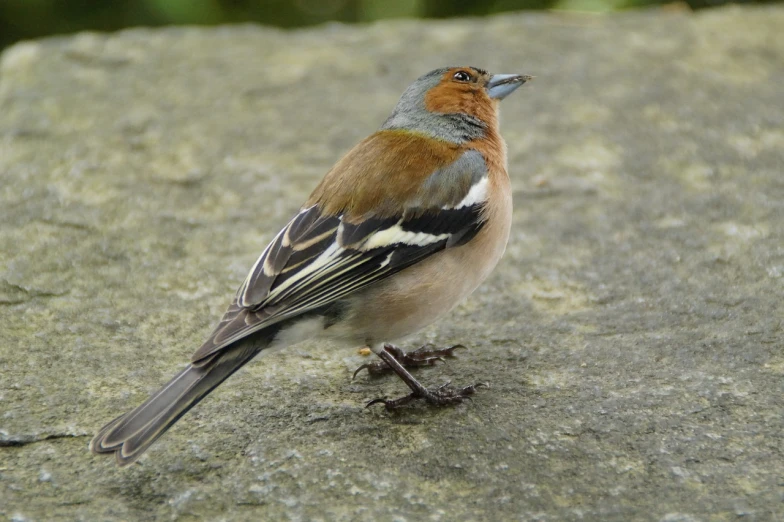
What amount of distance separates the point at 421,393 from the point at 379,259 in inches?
20.5

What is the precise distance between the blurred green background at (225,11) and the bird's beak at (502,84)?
3.17 m

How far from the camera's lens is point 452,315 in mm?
4098

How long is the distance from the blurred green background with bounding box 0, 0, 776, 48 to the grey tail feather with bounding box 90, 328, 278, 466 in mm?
4519

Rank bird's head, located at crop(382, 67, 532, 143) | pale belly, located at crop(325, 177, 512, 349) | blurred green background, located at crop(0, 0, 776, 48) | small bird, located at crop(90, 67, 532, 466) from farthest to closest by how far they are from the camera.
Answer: blurred green background, located at crop(0, 0, 776, 48) → bird's head, located at crop(382, 67, 532, 143) → pale belly, located at crop(325, 177, 512, 349) → small bird, located at crop(90, 67, 532, 466)

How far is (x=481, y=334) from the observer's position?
3.89 meters

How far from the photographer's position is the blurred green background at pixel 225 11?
6.99 meters

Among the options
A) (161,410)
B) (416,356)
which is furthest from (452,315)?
(161,410)

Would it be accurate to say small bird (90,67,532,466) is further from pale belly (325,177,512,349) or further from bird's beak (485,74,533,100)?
bird's beak (485,74,533,100)

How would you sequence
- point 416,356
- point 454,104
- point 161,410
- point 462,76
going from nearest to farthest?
point 161,410 < point 416,356 < point 454,104 < point 462,76

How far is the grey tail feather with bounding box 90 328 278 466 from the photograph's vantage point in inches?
108

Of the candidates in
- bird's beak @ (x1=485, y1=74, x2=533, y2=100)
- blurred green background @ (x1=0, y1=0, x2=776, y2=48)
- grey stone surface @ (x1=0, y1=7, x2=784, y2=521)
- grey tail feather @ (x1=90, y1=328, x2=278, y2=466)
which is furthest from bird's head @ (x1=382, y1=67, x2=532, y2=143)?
blurred green background @ (x1=0, y1=0, x2=776, y2=48)

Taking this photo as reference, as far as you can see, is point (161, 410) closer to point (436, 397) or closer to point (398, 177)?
point (436, 397)

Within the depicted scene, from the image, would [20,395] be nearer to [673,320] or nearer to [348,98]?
[673,320]

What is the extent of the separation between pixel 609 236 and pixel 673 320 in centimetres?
81
